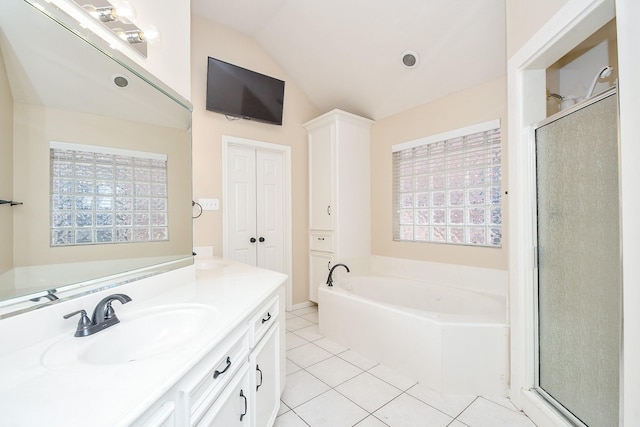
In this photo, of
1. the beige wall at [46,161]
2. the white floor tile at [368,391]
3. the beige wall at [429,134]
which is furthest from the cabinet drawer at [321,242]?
the beige wall at [46,161]

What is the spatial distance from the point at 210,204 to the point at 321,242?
53.8 inches

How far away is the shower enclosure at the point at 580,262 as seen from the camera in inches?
49.0

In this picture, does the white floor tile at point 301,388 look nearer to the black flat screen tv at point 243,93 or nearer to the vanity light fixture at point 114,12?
the vanity light fixture at point 114,12

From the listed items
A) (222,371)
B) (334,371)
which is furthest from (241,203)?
(222,371)

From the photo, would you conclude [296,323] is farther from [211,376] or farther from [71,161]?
[71,161]

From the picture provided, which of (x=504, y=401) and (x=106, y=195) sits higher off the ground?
(x=106, y=195)

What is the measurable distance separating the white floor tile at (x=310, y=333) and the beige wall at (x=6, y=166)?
2.30 metres

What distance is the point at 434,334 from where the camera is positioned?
6.32ft

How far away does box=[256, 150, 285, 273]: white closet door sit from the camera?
3.46m

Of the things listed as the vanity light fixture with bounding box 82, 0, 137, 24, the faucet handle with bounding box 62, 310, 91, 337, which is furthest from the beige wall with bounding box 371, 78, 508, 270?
the faucet handle with bounding box 62, 310, 91, 337

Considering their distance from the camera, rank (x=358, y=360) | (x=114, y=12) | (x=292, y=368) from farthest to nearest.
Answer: (x=358, y=360), (x=292, y=368), (x=114, y=12)

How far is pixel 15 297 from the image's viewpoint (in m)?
0.83

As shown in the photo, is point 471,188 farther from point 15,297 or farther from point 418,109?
point 15,297

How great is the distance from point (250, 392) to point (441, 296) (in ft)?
6.83
